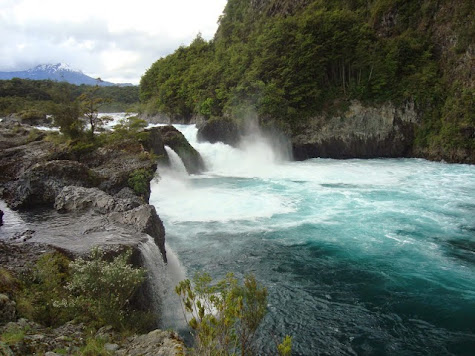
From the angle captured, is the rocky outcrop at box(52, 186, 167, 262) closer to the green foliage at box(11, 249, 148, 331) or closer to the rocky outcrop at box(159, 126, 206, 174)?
the green foliage at box(11, 249, 148, 331)

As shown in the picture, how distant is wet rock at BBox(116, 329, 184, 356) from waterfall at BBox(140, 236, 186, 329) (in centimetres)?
213

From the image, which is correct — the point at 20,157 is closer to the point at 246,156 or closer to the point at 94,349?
the point at 94,349

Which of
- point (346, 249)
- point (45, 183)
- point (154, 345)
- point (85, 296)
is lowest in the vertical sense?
point (346, 249)

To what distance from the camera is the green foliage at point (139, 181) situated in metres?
13.9

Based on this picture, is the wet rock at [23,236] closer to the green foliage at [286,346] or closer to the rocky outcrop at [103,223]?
the rocky outcrop at [103,223]

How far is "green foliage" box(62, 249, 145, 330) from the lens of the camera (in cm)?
586

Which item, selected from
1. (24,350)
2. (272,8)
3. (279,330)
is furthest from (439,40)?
(24,350)

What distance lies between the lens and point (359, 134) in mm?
29250

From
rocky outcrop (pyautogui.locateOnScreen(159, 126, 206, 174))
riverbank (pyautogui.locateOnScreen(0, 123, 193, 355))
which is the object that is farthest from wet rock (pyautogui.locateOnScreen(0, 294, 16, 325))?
rocky outcrop (pyautogui.locateOnScreen(159, 126, 206, 174))

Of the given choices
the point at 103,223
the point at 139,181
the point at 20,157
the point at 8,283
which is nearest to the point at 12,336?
the point at 8,283

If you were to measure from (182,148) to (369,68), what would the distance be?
1990 centimetres

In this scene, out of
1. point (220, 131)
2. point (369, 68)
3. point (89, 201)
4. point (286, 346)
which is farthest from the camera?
point (369, 68)

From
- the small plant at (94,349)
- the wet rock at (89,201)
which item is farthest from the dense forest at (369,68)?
the small plant at (94,349)

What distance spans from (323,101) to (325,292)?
83.2 ft
